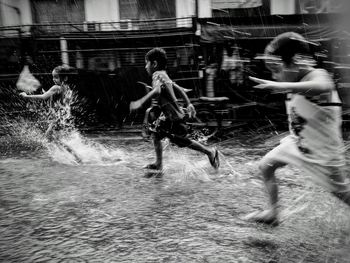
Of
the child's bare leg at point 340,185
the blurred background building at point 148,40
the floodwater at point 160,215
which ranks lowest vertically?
the floodwater at point 160,215

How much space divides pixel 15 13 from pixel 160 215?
53.5 feet

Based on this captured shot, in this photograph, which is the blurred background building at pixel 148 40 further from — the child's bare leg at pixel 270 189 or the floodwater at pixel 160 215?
the child's bare leg at pixel 270 189

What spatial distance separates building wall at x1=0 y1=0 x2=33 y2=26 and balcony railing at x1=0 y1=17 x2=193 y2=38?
31.3 inches

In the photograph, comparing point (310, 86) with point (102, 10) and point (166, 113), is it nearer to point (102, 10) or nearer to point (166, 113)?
point (166, 113)

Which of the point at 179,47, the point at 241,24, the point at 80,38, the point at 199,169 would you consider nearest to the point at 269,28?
the point at 241,24

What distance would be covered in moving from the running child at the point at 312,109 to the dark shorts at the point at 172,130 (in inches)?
102

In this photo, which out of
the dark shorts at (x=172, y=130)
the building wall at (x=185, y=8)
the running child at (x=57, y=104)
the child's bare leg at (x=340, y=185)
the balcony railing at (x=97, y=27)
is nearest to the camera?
the child's bare leg at (x=340, y=185)

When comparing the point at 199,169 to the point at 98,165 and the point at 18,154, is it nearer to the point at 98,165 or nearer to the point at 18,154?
the point at 98,165

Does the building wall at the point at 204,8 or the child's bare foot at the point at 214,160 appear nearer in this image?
the child's bare foot at the point at 214,160

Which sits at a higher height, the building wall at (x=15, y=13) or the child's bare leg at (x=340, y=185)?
the building wall at (x=15, y=13)

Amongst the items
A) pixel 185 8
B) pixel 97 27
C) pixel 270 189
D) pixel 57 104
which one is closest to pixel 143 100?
pixel 57 104

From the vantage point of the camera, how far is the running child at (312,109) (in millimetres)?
2963

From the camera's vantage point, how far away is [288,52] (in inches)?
120

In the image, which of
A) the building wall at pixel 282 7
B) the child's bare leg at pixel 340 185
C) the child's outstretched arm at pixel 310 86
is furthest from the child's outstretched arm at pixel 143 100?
the building wall at pixel 282 7
